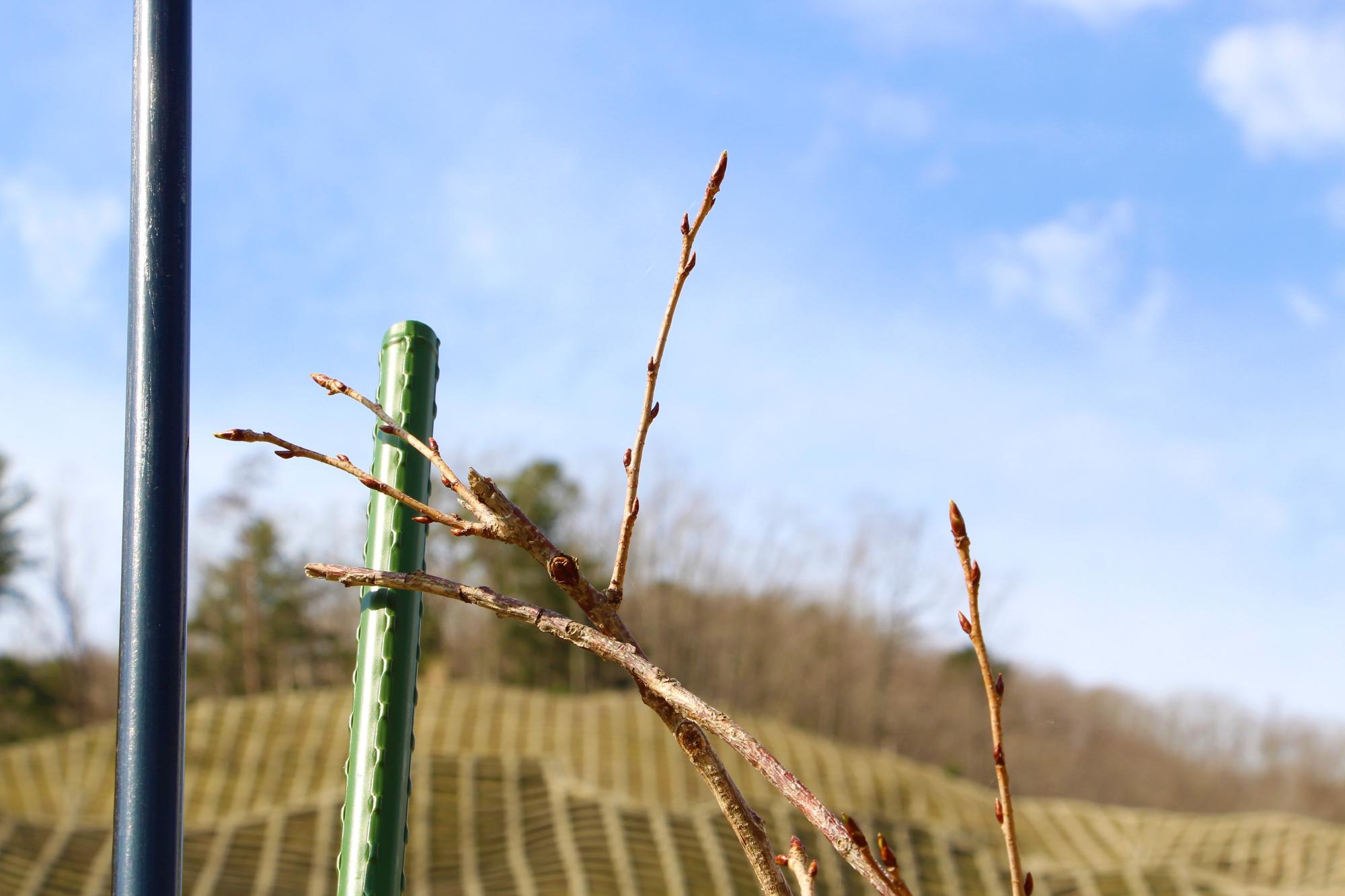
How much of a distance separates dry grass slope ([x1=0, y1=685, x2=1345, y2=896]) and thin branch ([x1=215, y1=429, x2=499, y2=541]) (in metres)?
10.1

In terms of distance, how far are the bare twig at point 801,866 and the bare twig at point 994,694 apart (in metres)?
0.10

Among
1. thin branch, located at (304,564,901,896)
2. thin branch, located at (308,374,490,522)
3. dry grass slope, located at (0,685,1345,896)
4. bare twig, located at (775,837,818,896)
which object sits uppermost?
thin branch, located at (308,374,490,522)

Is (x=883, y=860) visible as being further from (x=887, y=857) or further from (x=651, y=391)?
(x=651, y=391)

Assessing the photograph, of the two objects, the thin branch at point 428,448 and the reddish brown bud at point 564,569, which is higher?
the thin branch at point 428,448

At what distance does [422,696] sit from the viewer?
14961 millimetres

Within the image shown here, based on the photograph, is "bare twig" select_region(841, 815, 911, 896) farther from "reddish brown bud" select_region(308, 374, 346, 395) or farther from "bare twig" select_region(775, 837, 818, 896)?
"reddish brown bud" select_region(308, 374, 346, 395)

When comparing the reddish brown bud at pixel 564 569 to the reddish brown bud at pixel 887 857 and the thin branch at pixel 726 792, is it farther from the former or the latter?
the reddish brown bud at pixel 887 857

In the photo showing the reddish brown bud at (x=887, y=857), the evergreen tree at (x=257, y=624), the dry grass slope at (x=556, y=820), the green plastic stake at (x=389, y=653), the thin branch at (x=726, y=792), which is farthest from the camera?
the evergreen tree at (x=257, y=624)

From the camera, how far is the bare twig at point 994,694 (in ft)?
1.69

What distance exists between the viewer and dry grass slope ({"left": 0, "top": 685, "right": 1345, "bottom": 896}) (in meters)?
11.3

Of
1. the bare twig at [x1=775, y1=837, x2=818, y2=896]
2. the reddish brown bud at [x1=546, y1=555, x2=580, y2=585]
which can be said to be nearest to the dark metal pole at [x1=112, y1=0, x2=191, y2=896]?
the reddish brown bud at [x1=546, y1=555, x2=580, y2=585]

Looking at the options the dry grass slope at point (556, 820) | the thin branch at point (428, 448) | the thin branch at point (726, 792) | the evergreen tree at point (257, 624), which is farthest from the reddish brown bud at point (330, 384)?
the evergreen tree at point (257, 624)

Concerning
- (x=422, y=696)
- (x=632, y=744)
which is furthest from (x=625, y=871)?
(x=422, y=696)

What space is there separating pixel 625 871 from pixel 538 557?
11.2 m
